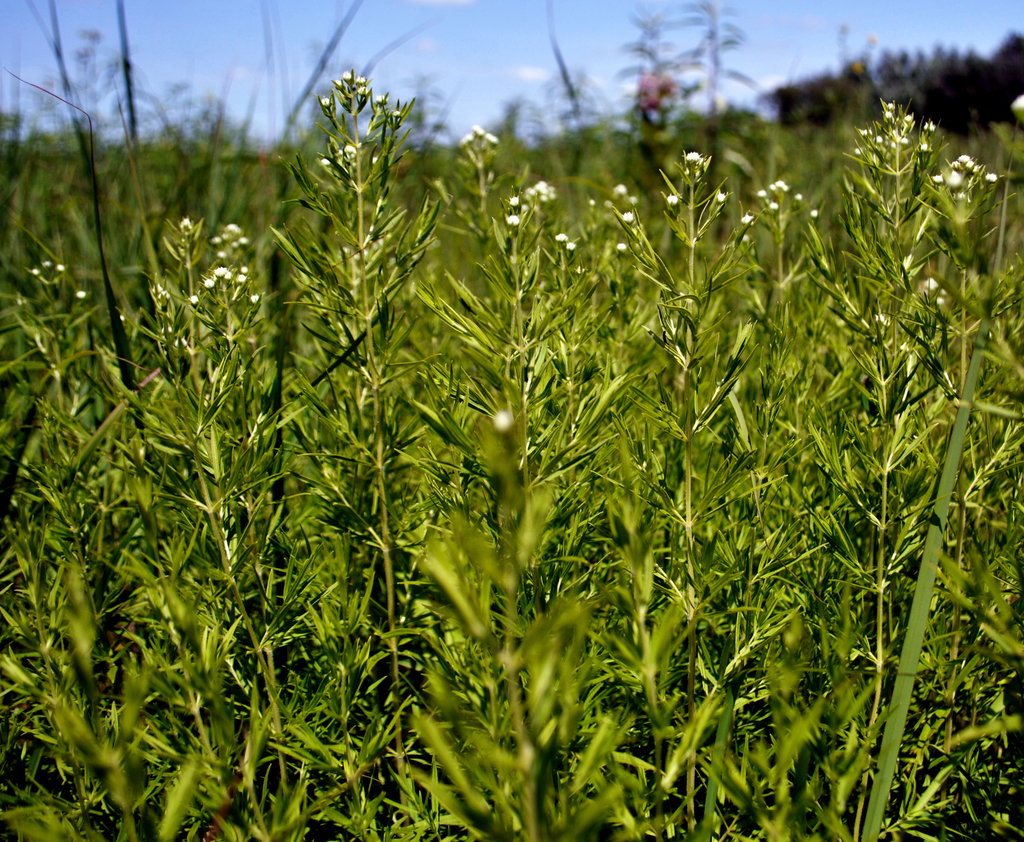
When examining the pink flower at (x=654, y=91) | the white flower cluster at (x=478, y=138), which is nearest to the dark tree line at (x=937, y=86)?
the pink flower at (x=654, y=91)

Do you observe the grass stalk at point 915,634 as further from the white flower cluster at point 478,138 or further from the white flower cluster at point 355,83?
the white flower cluster at point 478,138

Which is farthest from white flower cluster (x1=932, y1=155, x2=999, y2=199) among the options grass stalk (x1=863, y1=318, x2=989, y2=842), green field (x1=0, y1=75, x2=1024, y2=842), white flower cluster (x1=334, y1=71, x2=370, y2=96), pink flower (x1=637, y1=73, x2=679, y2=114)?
pink flower (x1=637, y1=73, x2=679, y2=114)

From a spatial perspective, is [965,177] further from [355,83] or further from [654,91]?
[654,91]

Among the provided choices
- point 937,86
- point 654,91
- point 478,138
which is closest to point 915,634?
point 478,138

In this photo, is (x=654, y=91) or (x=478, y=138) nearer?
(x=478, y=138)

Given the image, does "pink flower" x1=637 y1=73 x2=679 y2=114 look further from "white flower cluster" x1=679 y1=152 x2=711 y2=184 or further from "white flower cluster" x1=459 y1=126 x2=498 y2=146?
"white flower cluster" x1=679 y1=152 x2=711 y2=184

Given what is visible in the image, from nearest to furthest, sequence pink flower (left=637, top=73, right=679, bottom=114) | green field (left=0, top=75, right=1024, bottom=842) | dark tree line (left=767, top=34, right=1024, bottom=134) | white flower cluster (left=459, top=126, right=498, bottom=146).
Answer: green field (left=0, top=75, right=1024, bottom=842)
white flower cluster (left=459, top=126, right=498, bottom=146)
pink flower (left=637, top=73, right=679, bottom=114)
dark tree line (left=767, top=34, right=1024, bottom=134)

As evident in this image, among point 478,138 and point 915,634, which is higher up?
point 478,138

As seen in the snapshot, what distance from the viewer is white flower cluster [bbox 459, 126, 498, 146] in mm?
1887

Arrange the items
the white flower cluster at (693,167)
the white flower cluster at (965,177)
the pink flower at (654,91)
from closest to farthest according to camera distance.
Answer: the white flower cluster at (693,167), the white flower cluster at (965,177), the pink flower at (654,91)

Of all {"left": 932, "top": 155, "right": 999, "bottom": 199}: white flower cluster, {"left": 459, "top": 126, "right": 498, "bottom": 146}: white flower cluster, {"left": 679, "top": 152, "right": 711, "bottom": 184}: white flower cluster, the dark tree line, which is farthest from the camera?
the dark tree line

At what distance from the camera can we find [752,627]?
119 cm

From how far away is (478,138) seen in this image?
196cm

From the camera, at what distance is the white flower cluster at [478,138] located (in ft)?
6.19
